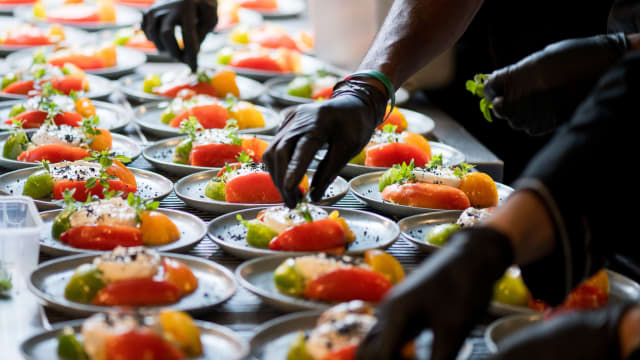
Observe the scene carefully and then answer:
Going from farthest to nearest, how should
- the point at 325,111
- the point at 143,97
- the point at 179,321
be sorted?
the point at 143,97 < the point at 325,111 < the point at 179,321

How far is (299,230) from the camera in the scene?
2.01 meters

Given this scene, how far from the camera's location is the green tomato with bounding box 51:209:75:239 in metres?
2.03

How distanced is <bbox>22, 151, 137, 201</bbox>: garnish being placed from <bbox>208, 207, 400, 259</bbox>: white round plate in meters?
0.33

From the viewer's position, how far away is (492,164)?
293 cm

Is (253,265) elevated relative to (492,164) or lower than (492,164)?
elevated

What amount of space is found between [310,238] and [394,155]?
81cm

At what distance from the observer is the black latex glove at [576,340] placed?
4.25 ft

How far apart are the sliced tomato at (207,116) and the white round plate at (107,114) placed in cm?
18

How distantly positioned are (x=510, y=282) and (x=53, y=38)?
321 centimetres

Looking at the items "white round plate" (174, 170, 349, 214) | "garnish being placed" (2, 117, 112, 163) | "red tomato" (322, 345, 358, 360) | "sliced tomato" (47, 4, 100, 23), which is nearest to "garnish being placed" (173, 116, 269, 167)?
"white round plate" (174, 170, 349, 214)

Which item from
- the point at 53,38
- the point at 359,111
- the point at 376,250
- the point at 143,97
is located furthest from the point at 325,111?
the point at 53,38

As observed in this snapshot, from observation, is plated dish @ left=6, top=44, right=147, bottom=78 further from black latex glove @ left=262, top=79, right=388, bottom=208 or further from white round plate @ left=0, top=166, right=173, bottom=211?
black latex glove @ left=262, top=79, right=388, bottom=208

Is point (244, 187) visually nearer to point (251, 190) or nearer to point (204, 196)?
point (251, 190)

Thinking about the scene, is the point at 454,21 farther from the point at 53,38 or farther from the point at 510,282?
the point at 53,38
